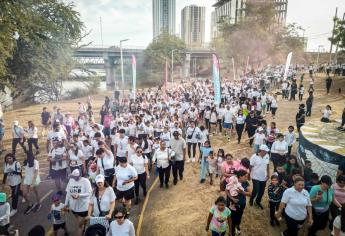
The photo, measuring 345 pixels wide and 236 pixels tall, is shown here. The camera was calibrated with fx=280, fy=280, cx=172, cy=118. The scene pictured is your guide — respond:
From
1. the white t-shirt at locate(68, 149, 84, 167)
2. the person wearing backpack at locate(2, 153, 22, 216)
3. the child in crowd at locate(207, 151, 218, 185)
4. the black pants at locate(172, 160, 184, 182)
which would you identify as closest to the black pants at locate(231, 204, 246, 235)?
the child in crowd at locate(207, 151, 218, 185)

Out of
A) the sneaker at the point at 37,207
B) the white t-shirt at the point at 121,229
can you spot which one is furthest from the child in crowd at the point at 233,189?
the sneaker at the point at 37,207

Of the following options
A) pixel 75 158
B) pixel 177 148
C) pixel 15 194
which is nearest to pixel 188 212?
pixel 177 148

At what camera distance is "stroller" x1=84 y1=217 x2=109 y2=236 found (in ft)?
16.2

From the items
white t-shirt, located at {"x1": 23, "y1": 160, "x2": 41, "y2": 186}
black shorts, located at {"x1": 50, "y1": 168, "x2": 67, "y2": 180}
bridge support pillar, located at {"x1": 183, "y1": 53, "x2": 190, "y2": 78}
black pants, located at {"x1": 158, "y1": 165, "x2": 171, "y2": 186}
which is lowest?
black pants, located at {"x1": 158, "y1": 165, "x2": 171, "y2": 186}

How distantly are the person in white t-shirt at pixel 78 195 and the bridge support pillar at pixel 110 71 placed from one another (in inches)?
2524

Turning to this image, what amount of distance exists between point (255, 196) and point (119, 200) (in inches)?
160

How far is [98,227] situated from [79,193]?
5.13 feet

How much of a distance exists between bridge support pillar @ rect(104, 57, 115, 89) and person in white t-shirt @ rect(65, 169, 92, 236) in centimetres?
6411

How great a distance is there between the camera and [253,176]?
782cm

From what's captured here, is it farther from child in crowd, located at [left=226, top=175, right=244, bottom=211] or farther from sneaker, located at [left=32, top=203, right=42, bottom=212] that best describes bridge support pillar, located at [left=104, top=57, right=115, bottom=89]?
child in crowd, located at [left=226, top=175, right=244, bottom=211]

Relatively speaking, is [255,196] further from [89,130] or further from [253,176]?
[89,130]

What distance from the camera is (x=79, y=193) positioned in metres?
6.41

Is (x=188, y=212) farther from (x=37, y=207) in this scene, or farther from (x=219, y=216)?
(x=37, y=207)

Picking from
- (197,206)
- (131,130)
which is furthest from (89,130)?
(197,206)
